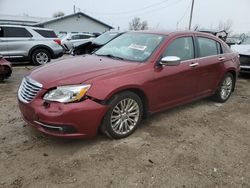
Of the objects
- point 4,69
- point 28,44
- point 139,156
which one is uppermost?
point 28,44

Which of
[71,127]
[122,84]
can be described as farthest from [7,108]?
[122,84]

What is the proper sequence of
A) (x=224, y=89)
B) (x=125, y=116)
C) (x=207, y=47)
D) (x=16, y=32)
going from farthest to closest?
(x=16, y=32)
(x=224, y=89)
(x=207, y=47)
(x=125, y=116)

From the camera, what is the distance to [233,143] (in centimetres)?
409

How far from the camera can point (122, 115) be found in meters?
3.94

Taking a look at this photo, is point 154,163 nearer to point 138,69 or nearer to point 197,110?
point 138,69

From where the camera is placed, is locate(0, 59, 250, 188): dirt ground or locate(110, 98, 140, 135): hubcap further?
locate(110, 98, 140, 135): hubcap

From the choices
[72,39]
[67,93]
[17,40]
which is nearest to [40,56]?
[17,40]

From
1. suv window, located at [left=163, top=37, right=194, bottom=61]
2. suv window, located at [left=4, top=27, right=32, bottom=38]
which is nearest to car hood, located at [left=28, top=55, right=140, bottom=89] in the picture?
suv window, located at [left=163, top=37, right=194, bottom=61]

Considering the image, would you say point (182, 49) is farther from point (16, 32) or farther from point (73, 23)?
point (73, 23)

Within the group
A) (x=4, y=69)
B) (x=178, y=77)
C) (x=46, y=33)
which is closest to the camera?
(x=178, y=77)

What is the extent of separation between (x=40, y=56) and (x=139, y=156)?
28.3 ft

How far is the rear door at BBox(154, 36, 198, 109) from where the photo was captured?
4.36 meters

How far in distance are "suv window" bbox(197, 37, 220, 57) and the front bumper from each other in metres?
2.63

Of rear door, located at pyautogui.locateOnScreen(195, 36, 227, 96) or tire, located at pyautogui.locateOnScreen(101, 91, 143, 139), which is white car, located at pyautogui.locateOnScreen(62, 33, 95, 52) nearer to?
rear door, located at pyautogui.locateOnScreen(195, 36, 227, 96)
